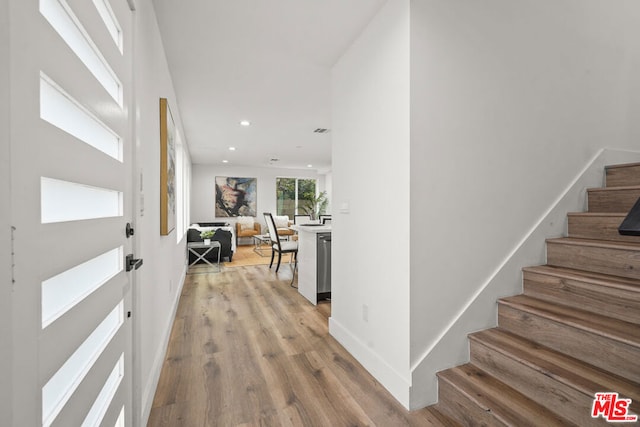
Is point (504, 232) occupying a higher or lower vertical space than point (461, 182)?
lower

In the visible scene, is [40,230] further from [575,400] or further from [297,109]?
[297,109]

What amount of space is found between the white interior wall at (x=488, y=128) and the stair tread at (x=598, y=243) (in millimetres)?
128

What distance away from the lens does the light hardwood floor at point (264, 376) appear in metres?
1.63

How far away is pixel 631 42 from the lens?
231 cm

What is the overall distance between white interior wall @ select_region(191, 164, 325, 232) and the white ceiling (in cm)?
440

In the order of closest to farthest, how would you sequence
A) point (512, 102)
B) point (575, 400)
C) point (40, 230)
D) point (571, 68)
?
point (40, 230) < point (575, 400) < point (512, 102) < point (571, 68)

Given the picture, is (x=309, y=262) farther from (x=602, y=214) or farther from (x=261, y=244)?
(x=261, y=244)

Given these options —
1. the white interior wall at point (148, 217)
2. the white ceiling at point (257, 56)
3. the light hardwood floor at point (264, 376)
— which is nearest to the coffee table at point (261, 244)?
the white ceiling at point (257, 56)

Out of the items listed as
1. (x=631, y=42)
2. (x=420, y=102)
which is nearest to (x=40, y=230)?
(x=420, y=102)

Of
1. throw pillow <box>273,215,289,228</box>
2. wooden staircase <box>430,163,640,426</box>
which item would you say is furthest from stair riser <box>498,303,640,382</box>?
throw pillow <box>273,215,289,228</box>

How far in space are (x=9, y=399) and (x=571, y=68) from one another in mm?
3061

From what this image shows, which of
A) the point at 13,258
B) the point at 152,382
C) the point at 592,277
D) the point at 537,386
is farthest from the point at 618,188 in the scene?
the point at 152,382

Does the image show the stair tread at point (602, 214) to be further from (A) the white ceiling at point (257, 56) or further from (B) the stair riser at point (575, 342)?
(A) the white ceiling at point (257, 56)

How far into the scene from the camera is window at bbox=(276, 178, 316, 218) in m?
10.0
